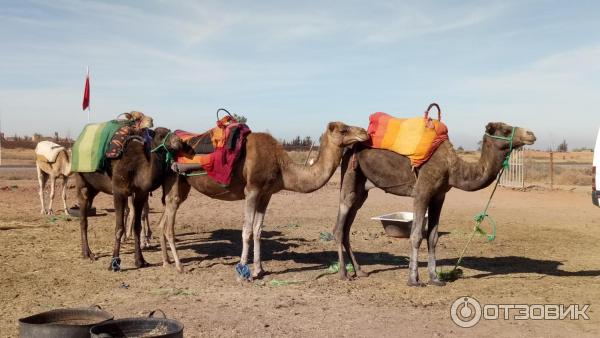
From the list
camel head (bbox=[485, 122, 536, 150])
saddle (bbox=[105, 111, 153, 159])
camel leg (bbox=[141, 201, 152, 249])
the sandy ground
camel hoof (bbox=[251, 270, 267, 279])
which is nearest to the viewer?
the sandy ground

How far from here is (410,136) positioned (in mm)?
9219

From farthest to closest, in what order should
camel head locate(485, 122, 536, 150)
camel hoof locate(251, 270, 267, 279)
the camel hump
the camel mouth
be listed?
the camel hump
camel hoof locate(251, 270, 267, 279)
the camel mouth
camel head locate(485, 122, 536, 150)

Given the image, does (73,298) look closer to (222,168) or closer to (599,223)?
(222,168)

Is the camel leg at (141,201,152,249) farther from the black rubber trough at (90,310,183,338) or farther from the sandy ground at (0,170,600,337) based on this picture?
the black rubber trough at (90,310,183,338)

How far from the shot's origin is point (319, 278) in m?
9.64

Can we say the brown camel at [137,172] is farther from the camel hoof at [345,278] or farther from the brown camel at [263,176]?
the camel hoof at [345,278]

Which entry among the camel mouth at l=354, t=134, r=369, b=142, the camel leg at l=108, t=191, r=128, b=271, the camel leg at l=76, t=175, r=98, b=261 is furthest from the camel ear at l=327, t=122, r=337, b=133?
the camel leg at l=76, t=175, r=98, b=261

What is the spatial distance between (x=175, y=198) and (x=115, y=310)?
304cm

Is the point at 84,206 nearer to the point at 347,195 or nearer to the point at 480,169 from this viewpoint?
the point at 347,195

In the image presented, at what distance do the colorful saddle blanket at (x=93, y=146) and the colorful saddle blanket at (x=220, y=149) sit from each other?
4.83ft

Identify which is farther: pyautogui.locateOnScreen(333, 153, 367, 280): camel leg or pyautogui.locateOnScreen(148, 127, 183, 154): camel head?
pyautogui.locateOnScreen(148, 127, 183, 154): camel head

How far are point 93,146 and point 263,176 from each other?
3.40 metres

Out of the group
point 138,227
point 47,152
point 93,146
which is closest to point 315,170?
point 138,227

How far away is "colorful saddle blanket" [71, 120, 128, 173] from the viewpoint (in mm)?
10438
